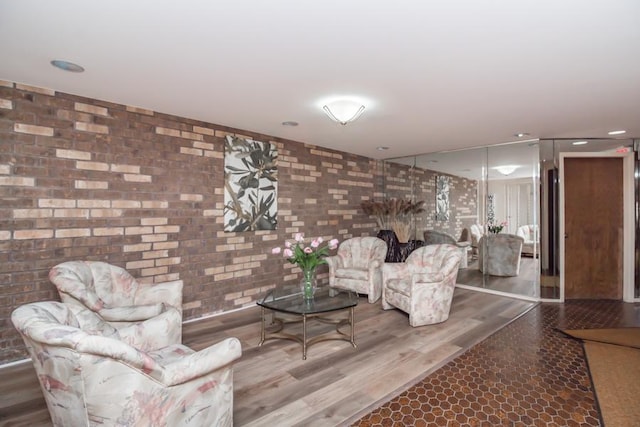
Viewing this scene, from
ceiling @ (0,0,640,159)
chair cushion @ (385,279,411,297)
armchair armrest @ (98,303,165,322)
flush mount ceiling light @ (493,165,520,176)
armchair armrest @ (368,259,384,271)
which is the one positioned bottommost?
chair cushion @ (385,279,411,297)

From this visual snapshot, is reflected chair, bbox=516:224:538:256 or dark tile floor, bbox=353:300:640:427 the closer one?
dark tile floor, bbox=353:300:640:427

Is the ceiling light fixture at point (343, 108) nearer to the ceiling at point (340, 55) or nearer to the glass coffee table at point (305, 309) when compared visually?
the ceiling at point (340, 55)

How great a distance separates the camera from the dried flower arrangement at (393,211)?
231 inches

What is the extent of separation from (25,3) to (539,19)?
2762mm

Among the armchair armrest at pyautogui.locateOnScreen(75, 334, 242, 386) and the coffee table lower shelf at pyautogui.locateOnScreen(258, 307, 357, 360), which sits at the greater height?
the armchair armrest at pyautogui.locateOnScreen(75, 334, 242, 386)

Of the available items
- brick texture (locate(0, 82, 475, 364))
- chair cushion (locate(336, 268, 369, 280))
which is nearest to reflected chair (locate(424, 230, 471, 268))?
chair cushion (locate(336, 268, 369, 280))

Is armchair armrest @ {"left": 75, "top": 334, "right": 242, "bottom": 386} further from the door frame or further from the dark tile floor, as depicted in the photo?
the door frame

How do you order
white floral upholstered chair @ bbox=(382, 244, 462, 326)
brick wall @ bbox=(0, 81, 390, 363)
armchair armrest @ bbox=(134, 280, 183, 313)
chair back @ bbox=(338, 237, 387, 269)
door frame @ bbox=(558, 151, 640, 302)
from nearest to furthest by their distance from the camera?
brick wall @ bbox=(0, 81, 390, 363) < armchair armrest @ bbox=(134, 280, 183, 313) < white floral upholstered chair @ bbox=(382, 244, 462, 326) < door frame @ bbox=(558, 151, 640, 302) < chair back @ bbox=(338, 237, 387, 269)

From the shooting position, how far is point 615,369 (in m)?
2.72

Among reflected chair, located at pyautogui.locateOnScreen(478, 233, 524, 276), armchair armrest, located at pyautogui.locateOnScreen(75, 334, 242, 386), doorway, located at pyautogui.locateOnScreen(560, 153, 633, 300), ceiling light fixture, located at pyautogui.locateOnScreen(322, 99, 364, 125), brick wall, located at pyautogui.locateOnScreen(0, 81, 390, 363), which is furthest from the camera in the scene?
reflected chair, located at pyautogui.locateOnScreen(478, 233, 524, 276)

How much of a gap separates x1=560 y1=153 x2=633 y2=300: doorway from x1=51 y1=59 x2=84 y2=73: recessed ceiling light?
595cm

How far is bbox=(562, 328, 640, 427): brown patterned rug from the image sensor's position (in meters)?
2.16

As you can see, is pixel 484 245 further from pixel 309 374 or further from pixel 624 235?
pixel 309 374

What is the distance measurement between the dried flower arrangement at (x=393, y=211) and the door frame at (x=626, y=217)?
2.12 meters
